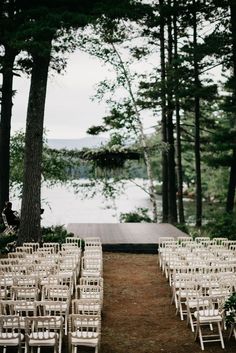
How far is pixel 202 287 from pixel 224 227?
370 inches

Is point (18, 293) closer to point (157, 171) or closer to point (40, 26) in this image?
point (40, 26)

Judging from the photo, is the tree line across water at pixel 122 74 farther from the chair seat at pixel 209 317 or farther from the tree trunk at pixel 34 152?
the chair seat at pixel 209 317

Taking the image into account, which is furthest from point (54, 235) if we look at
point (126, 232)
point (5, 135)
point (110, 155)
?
point (110, 155)

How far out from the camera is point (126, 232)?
20.1m

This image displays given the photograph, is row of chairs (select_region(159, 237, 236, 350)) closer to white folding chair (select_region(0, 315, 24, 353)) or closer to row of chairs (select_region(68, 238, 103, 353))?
row of chairs (select_region(68, 238, 103, 353))

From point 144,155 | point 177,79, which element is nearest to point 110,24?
point 177,79

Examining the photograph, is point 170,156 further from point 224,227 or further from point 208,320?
point 208,320

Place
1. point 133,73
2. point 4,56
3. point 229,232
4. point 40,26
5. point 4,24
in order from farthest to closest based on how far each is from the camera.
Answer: point 133,73
point 229,232
point 4,56
point 4,24
point 40,26

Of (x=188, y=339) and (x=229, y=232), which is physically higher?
(x=229, y=232)

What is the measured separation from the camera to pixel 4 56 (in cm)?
1641

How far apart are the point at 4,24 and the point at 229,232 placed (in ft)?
37.2

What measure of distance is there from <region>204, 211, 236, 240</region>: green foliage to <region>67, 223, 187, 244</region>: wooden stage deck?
137 cm

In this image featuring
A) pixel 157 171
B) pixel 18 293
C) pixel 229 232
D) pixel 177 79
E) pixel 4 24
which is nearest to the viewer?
pixel 18 293

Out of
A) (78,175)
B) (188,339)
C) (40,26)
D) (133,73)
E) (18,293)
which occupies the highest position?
(133,73)
